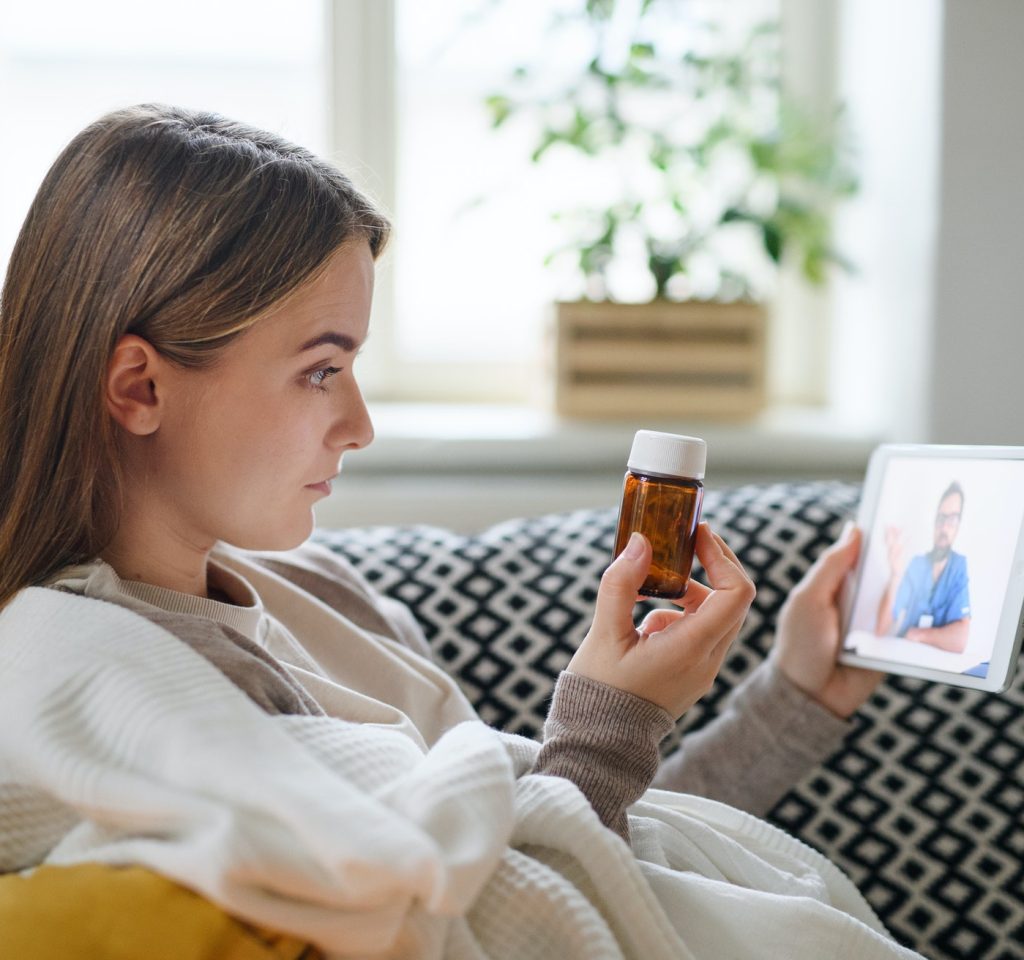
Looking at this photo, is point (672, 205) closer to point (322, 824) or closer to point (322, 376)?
point (322, 376)

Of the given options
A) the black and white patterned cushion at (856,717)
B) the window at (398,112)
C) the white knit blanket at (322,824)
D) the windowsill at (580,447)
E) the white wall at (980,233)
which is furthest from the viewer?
the window at (398,112)

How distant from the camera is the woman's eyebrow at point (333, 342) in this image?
85 cm

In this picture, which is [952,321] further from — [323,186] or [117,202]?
[117,202]

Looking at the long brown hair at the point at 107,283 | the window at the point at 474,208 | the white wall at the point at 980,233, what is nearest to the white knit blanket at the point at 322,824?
the long brown hair at the point at 107,283

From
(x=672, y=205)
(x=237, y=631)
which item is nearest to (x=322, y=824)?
(x=237, y=631)

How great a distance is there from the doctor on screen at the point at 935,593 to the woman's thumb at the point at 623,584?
31cm

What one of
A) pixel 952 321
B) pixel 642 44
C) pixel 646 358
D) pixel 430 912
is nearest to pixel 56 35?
pixel 642 44

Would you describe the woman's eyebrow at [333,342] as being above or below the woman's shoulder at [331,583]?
above

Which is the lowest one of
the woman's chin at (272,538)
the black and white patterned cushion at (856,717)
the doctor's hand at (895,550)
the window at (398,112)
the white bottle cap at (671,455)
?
the black and white patterned cushion at (856,717)

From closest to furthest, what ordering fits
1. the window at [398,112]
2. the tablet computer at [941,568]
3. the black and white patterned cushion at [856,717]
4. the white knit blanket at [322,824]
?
the white knit blanket at [322,824], the tablet computer at [941,568], the black and white patterned cushion at [856,717], the window at [398,112]

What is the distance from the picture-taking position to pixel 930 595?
1009 millimetres

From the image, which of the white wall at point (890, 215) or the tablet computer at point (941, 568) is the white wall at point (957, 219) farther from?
the tablet computer at point (941, 568)

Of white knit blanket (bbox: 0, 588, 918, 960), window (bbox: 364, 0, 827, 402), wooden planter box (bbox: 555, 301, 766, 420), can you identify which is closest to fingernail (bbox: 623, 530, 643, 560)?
white knit blanket (bbox: 0, 588, 918, 960)

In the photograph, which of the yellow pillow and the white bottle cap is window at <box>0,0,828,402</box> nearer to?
the white bottle cap
